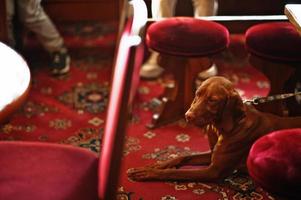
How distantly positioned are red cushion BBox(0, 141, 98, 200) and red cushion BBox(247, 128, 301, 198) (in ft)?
1.84

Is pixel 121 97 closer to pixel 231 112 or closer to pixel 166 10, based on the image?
pixel 231 112

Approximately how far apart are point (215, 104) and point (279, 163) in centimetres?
44

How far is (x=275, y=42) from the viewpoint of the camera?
251 centimetres

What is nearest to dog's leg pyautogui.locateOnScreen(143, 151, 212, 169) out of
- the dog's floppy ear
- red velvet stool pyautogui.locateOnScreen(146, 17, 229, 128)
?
the dog's floppy ear

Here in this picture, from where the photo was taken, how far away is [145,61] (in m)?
3.26

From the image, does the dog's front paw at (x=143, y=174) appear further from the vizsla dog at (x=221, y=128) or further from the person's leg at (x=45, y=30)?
the person's leg at (x=45, y=30)

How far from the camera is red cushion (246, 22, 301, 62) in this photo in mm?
2465

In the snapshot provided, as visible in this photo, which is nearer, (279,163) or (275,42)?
(279,163)

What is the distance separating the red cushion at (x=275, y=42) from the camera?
246cm

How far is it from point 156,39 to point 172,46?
0.32 ft

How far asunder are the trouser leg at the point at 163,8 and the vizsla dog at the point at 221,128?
0.69 meters

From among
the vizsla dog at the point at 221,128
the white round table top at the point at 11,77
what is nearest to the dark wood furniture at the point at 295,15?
the vizsla dog at the point at 221,128

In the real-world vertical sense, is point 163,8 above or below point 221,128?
above

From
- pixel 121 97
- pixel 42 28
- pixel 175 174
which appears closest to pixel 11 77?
pixel 121 97
